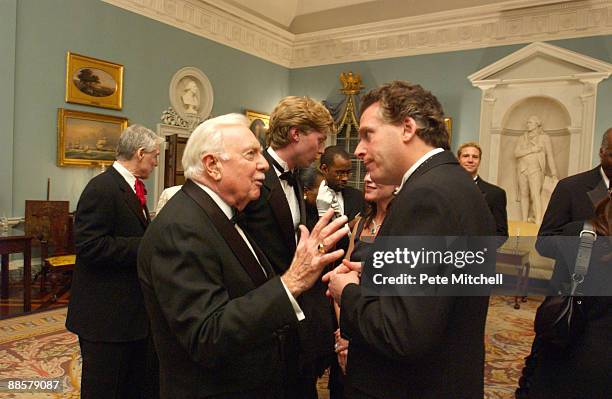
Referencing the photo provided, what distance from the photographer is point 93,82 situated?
697cm

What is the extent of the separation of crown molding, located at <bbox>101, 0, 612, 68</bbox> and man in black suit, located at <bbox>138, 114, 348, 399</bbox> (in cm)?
696

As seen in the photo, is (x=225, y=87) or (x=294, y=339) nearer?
(x=294, y=339)

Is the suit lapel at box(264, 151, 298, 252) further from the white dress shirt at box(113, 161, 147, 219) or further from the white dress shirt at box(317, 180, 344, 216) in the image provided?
the white dress shirt at box(317, 180, 344, 216)

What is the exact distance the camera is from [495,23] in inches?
333

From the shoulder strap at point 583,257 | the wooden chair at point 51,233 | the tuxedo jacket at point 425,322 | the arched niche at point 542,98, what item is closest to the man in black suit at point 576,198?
the shoulder strap at point 583,257

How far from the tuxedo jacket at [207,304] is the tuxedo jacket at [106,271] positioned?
0.89 m

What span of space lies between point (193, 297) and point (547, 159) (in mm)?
8420

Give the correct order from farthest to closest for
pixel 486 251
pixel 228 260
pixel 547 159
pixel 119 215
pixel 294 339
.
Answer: pixel 547 159 → pixel 119 215 → pixel 294 339 → pixel 228 260 → pixel 486 251

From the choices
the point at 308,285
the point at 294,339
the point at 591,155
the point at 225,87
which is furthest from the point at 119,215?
the point at 591,155

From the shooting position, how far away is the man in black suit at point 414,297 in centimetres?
118

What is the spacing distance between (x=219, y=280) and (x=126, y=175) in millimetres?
1403

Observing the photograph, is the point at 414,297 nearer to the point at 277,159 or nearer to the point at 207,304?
the point at 207,304

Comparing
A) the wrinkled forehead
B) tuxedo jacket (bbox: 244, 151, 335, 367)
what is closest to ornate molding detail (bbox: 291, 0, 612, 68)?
tuxedo jacket (bbox: 244, 151, 335, 367)

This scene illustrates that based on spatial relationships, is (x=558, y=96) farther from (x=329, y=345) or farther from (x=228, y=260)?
(x=228, y=260)
